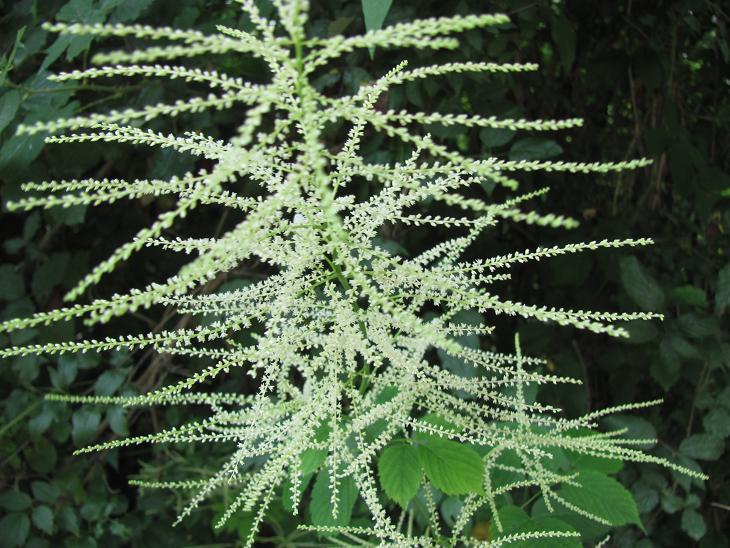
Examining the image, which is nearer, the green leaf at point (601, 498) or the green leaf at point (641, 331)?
the green leaf at point (601, 498)

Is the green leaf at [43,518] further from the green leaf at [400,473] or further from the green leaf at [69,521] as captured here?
the green leaf at [400,473]

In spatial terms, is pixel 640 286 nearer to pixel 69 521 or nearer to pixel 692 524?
pixel 692 524

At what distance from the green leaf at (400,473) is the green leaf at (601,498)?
0.43 meters

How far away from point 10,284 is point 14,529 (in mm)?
882

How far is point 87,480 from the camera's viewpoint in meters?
2.83

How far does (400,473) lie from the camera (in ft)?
4.70

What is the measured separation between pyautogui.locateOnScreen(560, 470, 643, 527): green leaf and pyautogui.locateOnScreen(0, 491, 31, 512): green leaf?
187 cm

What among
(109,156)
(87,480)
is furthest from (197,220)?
(87,480)

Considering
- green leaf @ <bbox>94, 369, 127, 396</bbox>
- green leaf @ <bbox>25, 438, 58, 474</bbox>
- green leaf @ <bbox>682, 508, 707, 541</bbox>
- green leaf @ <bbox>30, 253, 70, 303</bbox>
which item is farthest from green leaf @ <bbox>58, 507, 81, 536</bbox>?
green leaf @ <bbox>682, 508, 707, 541</bbox>

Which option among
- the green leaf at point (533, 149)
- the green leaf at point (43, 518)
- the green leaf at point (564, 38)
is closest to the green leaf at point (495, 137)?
the green leaf at point (533, 149)

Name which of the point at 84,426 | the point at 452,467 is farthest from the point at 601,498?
the point at 84,426

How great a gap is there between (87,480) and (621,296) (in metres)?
2.12

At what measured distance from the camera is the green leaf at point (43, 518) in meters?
2.54

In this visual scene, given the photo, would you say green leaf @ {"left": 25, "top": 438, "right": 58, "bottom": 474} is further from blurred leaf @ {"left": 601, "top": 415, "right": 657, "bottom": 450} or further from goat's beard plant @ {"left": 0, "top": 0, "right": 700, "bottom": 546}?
blurred leaf @ {"left": 601, "top": 415, "right": 657, "bottom": 450}
